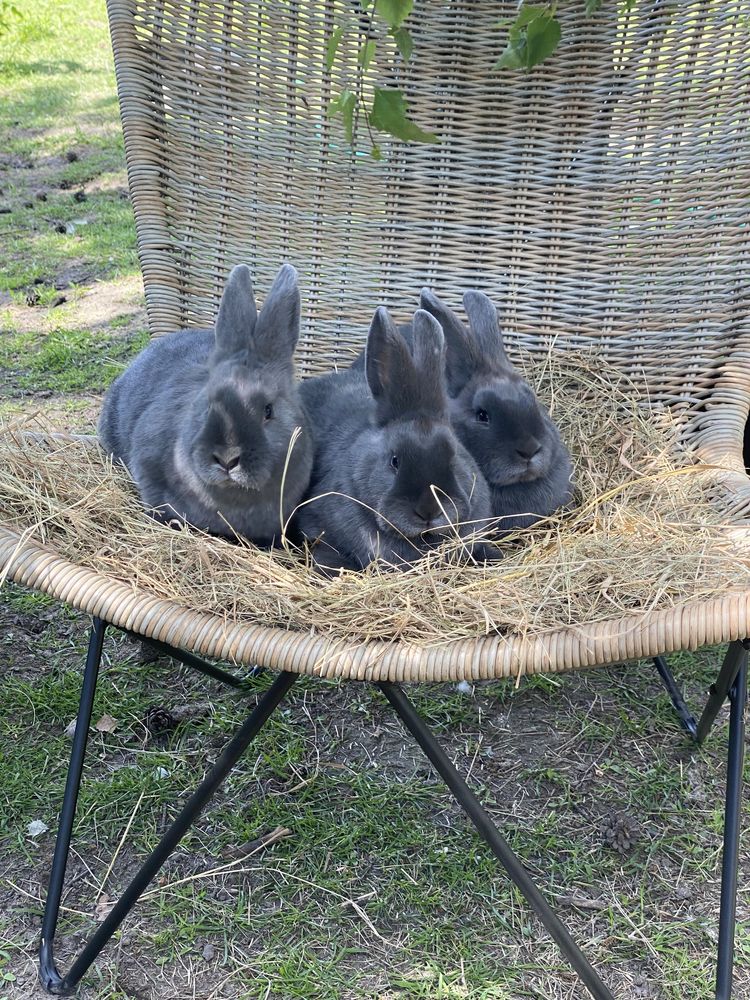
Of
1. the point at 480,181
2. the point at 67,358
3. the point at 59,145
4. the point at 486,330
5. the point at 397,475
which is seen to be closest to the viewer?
the point at 397,475

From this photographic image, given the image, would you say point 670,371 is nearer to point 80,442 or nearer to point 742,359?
point 742,359

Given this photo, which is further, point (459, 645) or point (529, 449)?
point (529, 449)

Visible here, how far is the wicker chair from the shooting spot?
329 cm

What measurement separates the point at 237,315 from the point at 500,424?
0.74 meters

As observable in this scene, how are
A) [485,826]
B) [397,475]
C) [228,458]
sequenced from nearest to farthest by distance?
[485,826], [228,458], [397,475]

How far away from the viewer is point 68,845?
248 centimetres

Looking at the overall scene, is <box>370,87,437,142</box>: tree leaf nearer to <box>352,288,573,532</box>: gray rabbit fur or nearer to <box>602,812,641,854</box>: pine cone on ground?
<box>352,288,573,532</box>: gray rabbit fur

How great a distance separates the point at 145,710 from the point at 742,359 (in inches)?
88.0

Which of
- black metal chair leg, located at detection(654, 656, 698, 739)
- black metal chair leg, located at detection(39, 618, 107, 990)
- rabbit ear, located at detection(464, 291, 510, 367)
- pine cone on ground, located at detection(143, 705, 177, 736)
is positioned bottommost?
pine cone on ground, located at detection(143, 705, 177, 736)

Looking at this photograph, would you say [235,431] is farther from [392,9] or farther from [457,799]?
[392,9]

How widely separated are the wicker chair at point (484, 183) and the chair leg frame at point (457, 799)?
738 millimetres

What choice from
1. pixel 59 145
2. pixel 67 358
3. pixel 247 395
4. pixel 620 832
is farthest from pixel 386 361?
pixel 59 145

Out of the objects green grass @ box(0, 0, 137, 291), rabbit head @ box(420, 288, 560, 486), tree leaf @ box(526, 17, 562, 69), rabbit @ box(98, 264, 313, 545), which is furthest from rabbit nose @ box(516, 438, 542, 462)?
green grass @ box(0, 0, 137, 291)

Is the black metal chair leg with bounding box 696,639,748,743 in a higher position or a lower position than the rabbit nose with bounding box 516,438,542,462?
lower
